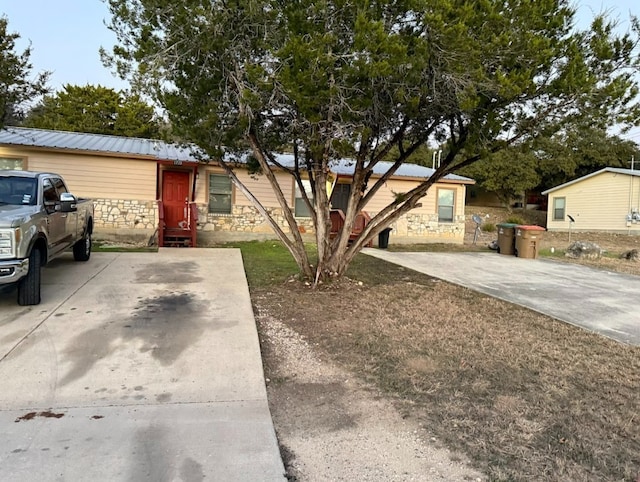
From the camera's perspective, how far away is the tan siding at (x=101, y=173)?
1295 centimetres

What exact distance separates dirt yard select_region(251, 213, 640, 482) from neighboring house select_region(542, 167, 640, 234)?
20683mm

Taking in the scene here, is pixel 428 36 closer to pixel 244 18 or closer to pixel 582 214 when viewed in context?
pixel 244 18

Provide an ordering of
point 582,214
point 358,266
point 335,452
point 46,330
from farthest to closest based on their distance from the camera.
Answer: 1. point 582,214
2. point 358,266
3. point 46,330
4. point 335,452

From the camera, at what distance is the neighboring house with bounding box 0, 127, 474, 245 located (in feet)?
42.8

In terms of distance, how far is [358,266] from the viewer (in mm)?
10812

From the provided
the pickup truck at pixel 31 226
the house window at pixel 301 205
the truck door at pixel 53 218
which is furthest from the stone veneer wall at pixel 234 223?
the truck door at pixel 53 218

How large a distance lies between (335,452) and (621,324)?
542 centimetres

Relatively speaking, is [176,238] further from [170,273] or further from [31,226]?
[31,226]

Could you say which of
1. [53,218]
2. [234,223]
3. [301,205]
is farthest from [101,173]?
[53,218]

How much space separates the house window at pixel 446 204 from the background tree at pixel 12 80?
45.0 feet

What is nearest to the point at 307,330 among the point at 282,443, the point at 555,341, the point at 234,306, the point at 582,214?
the point at 234,306

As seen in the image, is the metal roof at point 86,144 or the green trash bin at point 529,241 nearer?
the metal roof at point 86,144

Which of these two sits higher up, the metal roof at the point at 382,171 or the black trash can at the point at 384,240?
the metal roof at the point at 382,171

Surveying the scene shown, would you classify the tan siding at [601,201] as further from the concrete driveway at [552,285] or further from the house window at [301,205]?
the house window at [301,205]
